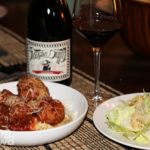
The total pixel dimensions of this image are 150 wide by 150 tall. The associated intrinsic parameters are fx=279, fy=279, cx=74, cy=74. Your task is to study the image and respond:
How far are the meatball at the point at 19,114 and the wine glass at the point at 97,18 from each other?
431mm

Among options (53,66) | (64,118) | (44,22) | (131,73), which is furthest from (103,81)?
(64,118)

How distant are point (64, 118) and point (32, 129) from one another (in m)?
0.16

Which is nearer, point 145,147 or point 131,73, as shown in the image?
point 145,147

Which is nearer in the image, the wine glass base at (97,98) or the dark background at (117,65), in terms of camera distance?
the wine glass base at (97,98)

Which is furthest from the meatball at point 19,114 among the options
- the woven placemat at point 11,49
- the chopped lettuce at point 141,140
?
the woven placemat at point 11,49

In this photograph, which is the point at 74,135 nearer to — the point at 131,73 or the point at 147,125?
the point at 147,125

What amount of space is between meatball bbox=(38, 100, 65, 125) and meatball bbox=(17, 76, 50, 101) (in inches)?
4.6

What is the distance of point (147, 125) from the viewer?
930mm

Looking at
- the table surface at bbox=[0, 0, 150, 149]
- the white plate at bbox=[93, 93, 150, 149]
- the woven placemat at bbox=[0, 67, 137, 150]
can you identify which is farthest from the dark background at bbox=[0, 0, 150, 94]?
the woven placemat at bbox=[0, 67, 137, 150]

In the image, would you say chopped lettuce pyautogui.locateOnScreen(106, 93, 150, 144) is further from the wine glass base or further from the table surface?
the table surface

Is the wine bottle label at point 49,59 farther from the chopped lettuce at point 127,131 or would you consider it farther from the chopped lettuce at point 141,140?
the chopped lettuce at point 141,140

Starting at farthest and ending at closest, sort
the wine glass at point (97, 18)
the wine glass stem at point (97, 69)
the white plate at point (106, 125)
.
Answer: the wine glass stem at point (97, 69) → the wine glass at point (97, 18) → the white plate at point (106, 125)

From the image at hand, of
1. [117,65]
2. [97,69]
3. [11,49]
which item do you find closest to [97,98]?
[97,69]

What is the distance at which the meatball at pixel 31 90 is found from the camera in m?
1.05
